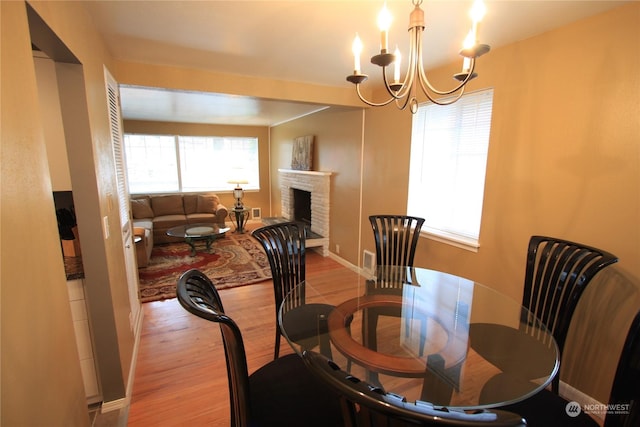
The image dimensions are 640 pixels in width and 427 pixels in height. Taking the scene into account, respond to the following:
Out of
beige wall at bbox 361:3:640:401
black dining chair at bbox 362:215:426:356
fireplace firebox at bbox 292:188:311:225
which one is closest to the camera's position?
beige wall at bbox 361:3:640:401

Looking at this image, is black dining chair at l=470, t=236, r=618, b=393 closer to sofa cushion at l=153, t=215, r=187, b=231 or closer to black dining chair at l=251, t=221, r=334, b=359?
black dining chair at l=251, t=221, r=334, b=359

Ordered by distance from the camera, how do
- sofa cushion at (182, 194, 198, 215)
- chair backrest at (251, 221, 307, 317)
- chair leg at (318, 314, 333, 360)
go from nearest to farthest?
chair leg at (318, 314, 333, 360) → chair backrest at (251, 221, 307, 317) → sofa cushion at (182, 194, 198, 215)

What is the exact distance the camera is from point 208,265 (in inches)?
171

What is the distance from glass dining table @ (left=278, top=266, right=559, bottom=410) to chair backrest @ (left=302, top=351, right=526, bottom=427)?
0.43 metres

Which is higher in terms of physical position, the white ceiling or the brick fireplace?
the white ceiling

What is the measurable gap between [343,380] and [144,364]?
2.25m

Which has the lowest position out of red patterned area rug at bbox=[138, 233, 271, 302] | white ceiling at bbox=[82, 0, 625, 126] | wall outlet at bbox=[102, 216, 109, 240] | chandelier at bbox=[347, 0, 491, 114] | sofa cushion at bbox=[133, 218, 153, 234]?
red patterned area rug at bbox=[138, 233, 271, 302]

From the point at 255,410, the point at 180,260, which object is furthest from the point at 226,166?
the point at 255,410

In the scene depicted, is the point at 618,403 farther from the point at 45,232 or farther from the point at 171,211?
the point at 171,211

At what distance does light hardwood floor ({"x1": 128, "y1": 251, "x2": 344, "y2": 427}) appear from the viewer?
1.84 meters

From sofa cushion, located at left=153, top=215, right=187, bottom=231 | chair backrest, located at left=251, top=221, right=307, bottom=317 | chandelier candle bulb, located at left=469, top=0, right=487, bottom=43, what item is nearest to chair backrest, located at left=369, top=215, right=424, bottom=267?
chair backrest, located at left=251, top=221, right=307, bottom=317

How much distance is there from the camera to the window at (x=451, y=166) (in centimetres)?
247

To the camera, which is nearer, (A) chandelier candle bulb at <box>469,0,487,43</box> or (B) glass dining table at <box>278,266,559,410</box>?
(A) chandelier candle bulb at <box>469,0,487,43</box>

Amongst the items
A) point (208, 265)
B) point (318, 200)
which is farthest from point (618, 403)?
point (208, 265)
